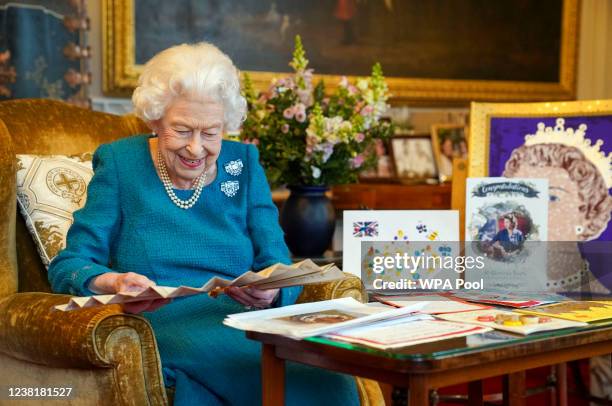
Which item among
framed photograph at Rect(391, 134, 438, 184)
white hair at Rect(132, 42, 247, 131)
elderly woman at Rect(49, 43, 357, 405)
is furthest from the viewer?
framed photograph at Rect(391, 134, 438, 184)

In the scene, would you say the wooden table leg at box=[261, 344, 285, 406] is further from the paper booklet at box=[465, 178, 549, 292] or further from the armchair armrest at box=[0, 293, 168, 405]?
the paper booklet at box=[465, 178, 549, 292]

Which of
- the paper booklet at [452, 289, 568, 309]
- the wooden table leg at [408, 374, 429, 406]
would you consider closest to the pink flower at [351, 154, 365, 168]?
the paper booklet at [452, 289, 568, 309]

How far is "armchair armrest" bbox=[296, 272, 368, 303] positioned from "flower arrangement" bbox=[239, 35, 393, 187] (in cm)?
82

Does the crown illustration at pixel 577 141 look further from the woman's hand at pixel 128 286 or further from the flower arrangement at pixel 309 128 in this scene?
the woman's hand at pixel 128 286

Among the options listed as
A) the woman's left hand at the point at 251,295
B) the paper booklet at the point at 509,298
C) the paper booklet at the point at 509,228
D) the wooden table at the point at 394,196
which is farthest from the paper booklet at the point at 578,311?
the wooden table at the point at 394,196

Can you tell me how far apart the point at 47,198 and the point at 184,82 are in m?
0.70

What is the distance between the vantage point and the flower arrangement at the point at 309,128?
10.9ft

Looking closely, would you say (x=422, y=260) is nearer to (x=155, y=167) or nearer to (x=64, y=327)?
(x=155, y=167)

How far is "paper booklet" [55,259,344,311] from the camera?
1.81 meters

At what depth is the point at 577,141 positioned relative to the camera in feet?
10.4

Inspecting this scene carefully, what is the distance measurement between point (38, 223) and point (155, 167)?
1.65 ft

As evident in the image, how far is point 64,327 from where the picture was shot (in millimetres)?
2121

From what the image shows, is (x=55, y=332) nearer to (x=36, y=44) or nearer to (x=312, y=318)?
(x=312, y=318)

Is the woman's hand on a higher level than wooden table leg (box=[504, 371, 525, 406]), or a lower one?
higher
